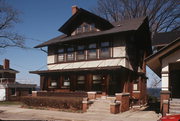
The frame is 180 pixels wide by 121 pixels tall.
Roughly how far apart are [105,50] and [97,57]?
1.12 metres

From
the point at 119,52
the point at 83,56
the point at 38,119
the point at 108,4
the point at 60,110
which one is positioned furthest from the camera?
the point at 108,4

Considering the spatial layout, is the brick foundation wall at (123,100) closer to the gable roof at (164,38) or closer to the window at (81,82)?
the gable roof at (164,38)

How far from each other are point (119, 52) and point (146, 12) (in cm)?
1665

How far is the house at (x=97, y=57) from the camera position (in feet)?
72.8

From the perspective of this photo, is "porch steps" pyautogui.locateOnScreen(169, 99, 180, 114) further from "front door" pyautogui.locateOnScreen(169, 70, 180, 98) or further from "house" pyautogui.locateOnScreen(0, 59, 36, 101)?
"house" pyautogui.locateOnScreen(0, 59, 36, 101)

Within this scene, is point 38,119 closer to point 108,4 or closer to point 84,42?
point 84,42

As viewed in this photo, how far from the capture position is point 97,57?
23656 mm

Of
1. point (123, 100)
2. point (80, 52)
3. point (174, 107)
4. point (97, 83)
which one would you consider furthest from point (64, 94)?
point (174, 107)

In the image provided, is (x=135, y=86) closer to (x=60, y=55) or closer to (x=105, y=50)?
(x=105, y=50)

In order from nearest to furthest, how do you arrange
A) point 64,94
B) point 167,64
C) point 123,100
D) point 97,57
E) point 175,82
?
point 167,64 < point 175,82 < point 123,100 < point 64,94 < point 97,57

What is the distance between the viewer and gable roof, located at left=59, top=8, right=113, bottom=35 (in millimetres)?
25364

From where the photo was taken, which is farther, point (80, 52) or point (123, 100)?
point (80, 52)

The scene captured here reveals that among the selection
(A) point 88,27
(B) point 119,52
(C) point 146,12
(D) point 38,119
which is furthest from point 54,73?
(C) point 146,12

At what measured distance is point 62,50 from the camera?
26.9 m
